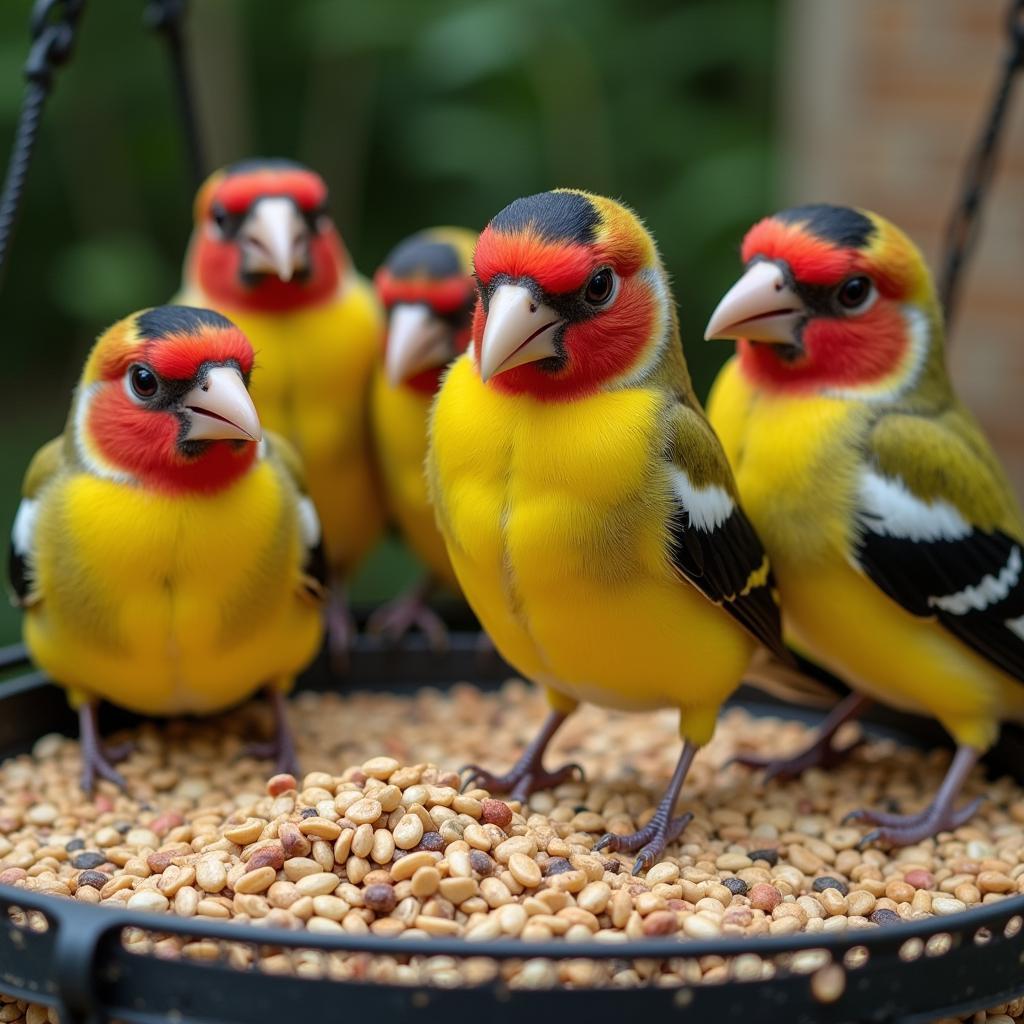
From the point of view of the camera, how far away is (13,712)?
2.84 meters

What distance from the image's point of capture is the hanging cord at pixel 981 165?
2.75 metres

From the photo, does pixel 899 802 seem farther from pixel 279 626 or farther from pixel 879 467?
pixel 279 626

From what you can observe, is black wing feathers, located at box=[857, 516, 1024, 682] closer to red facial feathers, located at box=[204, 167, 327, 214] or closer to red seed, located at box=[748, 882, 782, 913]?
red seed, located at box=[748, 882, 782, 913]

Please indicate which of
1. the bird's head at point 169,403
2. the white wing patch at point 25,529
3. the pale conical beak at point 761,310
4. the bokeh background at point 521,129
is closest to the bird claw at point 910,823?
the pale conical beak at point 761,310

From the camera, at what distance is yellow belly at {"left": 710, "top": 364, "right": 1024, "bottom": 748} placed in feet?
8.18

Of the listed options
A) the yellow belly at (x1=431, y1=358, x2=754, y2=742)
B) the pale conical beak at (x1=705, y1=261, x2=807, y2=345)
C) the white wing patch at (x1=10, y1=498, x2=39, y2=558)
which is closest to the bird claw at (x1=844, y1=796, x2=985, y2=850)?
the yellow belly at (x1=431, y1=358, x2=754, y2=742)

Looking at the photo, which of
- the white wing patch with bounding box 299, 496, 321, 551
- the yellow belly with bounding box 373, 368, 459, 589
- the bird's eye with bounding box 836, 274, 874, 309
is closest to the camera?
the bird's eye with bounding box 836, 274, 874, 309

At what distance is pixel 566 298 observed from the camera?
2068mm

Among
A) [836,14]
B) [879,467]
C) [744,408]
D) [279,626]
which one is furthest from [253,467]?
[836,14]

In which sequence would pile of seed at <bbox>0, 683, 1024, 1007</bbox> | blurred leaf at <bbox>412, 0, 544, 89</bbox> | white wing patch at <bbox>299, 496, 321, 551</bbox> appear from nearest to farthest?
1. pile of seed at <bbox>0, 683, 1024, 1007</bbox>
2. white wing patch at <bbox>299, 496, 321, 551</bbox>
3. blurred leaf at <bbox>412, 0, 544, 89</bbox>

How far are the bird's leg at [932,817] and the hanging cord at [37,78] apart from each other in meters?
1.84

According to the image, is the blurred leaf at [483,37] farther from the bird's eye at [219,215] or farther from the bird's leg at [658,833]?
the bird's leg at [658,833]

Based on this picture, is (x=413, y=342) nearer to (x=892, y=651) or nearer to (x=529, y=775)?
(x=529, y=775)

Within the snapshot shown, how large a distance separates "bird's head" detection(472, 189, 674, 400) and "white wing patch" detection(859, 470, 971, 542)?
500mm
